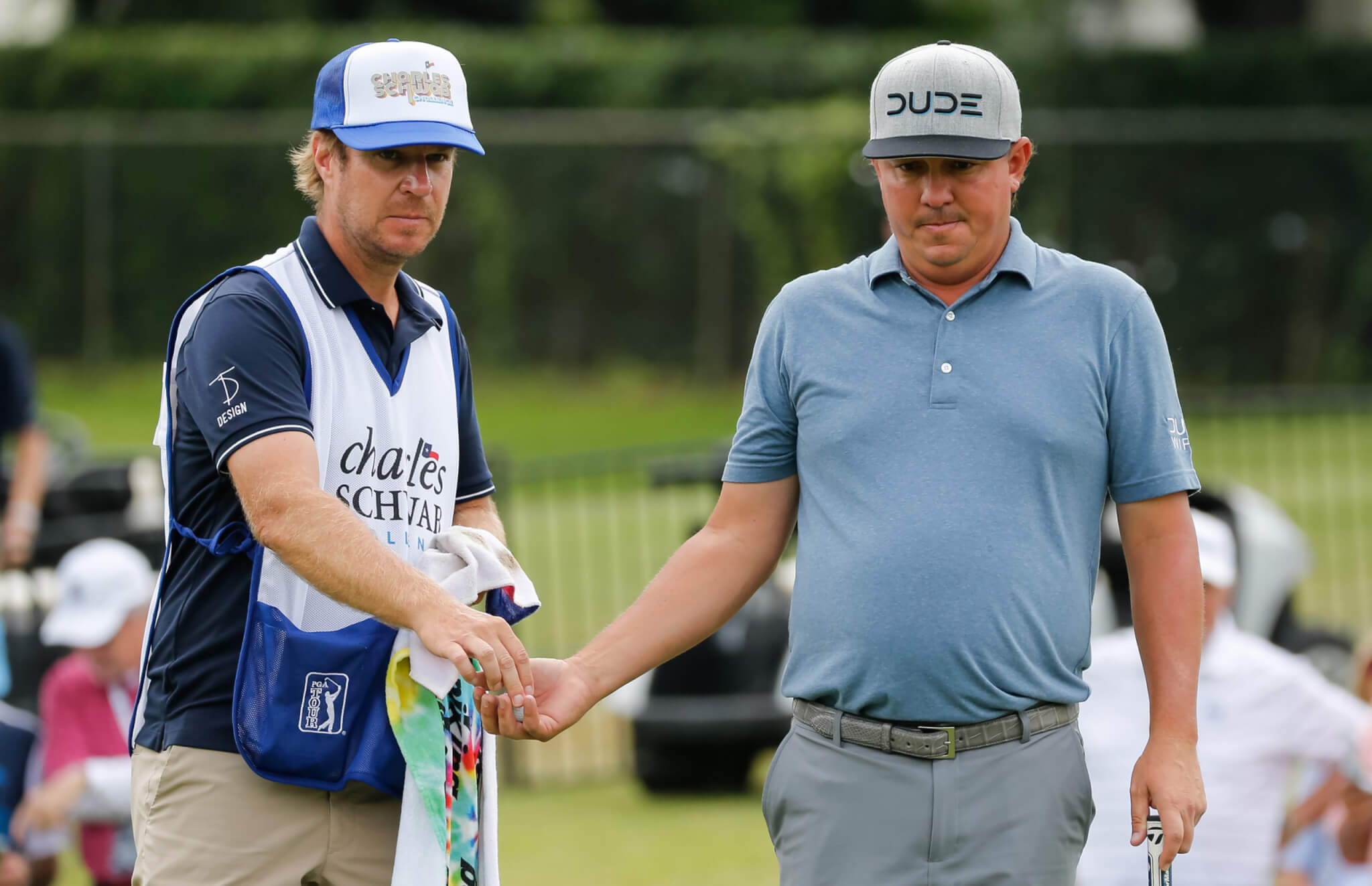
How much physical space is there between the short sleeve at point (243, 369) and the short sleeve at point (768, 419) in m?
0.89

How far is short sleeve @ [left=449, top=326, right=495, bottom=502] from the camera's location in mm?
3982

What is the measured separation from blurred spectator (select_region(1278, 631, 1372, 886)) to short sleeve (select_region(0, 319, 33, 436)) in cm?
557

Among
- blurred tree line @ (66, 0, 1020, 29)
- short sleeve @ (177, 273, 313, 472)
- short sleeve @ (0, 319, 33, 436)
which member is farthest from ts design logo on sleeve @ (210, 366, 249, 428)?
blurred tree line @ (66, 0, 1020, 29)

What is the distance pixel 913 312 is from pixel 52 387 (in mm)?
17954

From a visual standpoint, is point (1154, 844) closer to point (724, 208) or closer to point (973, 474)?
point (973, 474)

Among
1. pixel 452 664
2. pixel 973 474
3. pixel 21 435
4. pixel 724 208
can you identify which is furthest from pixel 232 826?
pixel 724 208

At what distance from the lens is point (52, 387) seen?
1998 cm

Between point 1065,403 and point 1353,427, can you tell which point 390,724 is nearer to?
point 1065,403

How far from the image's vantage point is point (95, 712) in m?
5.91

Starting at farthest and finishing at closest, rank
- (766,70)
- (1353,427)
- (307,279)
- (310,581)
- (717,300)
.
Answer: (766,70)
(717,300)
(1353,427)
(307,279)
(310,581)

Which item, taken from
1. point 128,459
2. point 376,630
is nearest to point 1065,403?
point 376,630

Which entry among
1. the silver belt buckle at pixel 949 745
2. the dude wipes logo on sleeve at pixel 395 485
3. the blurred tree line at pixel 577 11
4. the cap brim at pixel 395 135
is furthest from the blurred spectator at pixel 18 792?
the blurred tree line at pixel 577 11

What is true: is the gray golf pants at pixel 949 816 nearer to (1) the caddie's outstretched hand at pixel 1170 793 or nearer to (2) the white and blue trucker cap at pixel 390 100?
(1) the caddie's outstretched hand at pixel 1170 793

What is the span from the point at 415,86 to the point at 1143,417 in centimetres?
158
